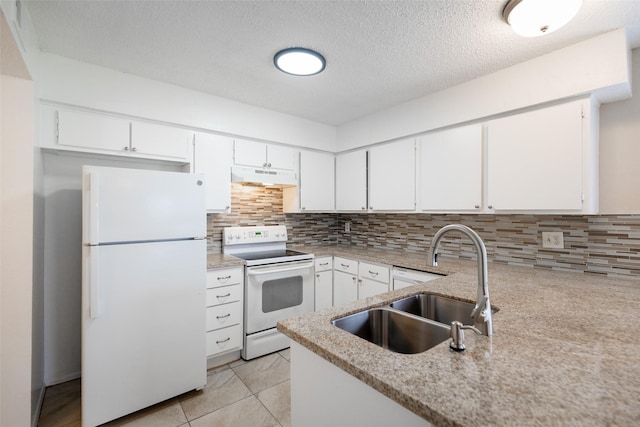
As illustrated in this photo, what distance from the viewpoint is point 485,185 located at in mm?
2209

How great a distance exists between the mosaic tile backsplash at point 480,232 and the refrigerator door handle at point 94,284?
122 centimetres

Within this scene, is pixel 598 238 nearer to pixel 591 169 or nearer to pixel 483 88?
pixel 591 169

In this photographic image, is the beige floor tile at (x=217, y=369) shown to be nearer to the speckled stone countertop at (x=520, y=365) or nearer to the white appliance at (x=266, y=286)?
the white appliance at (x=266, y=286)

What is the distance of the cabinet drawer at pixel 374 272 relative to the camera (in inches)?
102

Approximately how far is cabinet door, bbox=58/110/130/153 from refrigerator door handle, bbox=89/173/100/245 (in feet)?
1.88

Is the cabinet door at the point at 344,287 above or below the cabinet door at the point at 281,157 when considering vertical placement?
below

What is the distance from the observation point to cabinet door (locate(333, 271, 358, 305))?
287 centimetres

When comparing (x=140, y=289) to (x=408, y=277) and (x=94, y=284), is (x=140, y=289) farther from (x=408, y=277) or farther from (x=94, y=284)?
(x=408, y=277)

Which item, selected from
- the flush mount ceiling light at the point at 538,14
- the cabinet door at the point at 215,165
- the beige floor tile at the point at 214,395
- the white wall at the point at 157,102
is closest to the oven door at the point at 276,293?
the beige floor tile at the point at 214,395

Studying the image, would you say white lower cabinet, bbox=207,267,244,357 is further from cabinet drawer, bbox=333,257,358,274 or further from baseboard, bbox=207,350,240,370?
cabinet drawer, bbox=333,257,358,274

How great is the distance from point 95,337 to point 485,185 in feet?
9.17

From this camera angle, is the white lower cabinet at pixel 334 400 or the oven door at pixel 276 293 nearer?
the white lower cabinet at pixel 334 400

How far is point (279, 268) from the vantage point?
2646 mm

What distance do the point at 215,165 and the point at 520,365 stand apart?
2.49 meters
